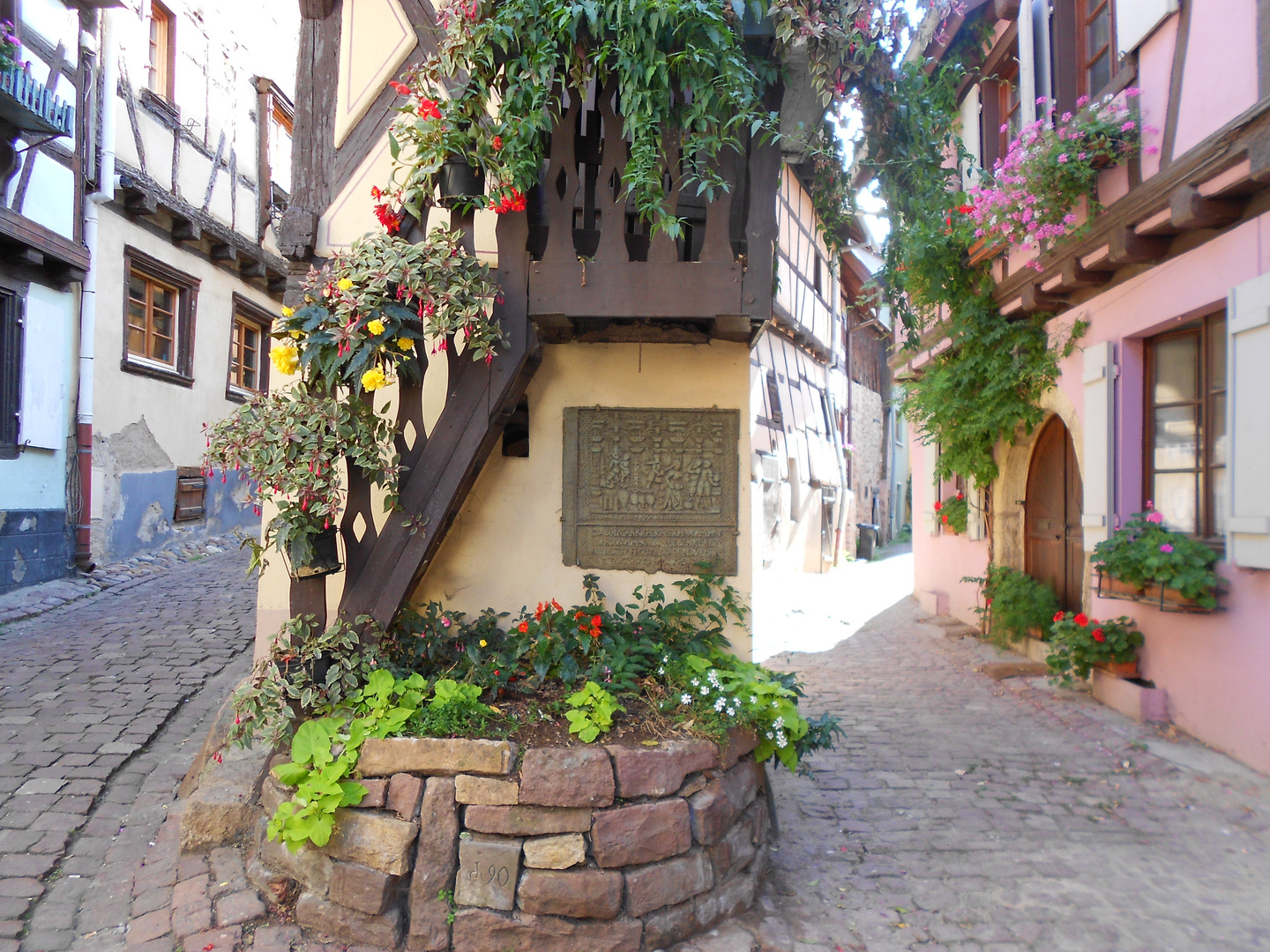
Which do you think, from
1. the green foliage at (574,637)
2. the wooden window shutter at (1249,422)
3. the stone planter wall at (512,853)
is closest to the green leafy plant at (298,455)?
the green foliage at (574,637)

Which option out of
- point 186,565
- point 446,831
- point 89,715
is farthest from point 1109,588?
point 186,565

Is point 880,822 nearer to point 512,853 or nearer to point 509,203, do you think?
point 512,853

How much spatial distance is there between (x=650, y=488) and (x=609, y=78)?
1657mm

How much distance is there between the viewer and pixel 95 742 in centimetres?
418

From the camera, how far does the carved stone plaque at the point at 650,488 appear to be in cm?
363

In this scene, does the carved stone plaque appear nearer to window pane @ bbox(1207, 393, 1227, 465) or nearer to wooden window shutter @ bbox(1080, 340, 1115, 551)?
window pane @ bbox(1207, 393, 1227, 465)

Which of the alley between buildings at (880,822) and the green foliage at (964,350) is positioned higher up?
the green foliage at (964,350)

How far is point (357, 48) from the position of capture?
3730 millimetres

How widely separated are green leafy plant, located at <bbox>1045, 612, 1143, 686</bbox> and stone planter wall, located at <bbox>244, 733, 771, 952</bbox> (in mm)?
3687

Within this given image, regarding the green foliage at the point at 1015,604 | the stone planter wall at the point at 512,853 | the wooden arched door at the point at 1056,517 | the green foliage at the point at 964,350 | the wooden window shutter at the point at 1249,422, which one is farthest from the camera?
the green foliage at the point at 1015,604

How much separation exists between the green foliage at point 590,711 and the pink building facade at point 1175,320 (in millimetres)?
3338

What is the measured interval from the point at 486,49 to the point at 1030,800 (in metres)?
4.10

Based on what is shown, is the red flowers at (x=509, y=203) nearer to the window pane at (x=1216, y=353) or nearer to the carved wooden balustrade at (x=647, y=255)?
the carved wooden balustrade at (x=647, y=255)

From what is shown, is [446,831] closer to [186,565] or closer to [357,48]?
[357,48]
